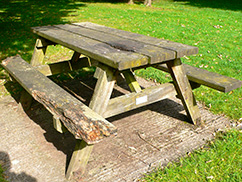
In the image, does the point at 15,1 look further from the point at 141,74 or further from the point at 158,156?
the point at 158,156

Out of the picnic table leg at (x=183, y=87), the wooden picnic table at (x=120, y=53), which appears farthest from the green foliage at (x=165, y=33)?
the wooden picnic table at (x=120, y=53)

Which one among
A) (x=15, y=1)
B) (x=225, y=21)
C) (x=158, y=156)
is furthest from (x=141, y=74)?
(x=15, y=1)

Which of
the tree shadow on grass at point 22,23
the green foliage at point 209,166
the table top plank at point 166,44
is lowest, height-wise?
the tree shadow on grass at point 22,23

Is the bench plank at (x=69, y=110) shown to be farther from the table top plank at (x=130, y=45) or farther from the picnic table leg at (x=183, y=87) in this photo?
the picnic table leg at (x=183, y=87)

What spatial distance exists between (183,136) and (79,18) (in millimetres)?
8516

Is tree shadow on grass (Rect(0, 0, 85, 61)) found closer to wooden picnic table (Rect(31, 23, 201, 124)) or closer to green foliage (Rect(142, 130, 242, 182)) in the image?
wooden picnic table (Rect(31, 23, 201, 124))

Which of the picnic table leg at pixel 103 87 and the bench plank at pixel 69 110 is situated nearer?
the bench plank at pixel 69 110

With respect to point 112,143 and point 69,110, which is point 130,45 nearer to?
point 69,110

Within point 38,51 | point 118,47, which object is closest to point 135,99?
point 118,47

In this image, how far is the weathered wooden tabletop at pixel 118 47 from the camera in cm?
250

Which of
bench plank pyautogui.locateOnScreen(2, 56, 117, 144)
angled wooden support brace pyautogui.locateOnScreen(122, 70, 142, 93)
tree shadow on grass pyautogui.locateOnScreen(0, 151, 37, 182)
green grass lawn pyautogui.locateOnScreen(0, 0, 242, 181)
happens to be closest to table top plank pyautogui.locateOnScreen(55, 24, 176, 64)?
angled wooden support brace pyautogui.locateOnScreen(122, 70, 142, 93)

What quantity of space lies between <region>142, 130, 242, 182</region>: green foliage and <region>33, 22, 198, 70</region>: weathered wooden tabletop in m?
1.07

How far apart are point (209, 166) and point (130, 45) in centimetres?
151

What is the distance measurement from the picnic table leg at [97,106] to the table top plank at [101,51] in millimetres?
150
